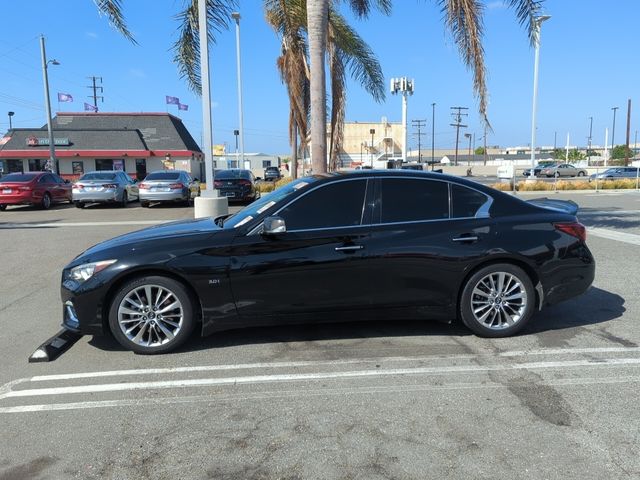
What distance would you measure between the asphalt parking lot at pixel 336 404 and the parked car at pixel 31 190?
15316 millimetres

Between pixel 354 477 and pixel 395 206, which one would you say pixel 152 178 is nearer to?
pixel 395 206

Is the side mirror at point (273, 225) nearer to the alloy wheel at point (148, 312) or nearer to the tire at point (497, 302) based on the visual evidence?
the alloy wheel at point (148, 312)

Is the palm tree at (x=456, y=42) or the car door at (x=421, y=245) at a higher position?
the palm tree at (x=456, y=42)

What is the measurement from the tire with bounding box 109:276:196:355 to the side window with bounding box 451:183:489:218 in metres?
2.64

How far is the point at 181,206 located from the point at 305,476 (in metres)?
18.6

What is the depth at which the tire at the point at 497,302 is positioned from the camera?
4973 millimetres

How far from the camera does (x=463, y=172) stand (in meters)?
71.0

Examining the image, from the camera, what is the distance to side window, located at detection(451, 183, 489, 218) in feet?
16.7

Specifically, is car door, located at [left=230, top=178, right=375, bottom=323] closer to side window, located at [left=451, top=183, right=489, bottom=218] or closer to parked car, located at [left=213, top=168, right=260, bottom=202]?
side window, located at [left=451, top=183, right=489, bottom=218]

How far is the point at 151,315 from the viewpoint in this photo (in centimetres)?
464

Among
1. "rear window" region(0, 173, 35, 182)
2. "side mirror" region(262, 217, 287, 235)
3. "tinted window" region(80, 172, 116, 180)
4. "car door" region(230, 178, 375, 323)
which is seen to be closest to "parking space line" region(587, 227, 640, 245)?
"car door" region(230, 178, 375, 323)

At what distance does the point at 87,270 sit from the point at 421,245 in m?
3.00

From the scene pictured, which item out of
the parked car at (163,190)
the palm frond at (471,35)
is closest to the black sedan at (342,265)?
the palm frond at (471,35)

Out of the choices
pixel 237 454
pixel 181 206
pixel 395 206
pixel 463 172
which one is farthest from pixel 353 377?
pixel 463 172
